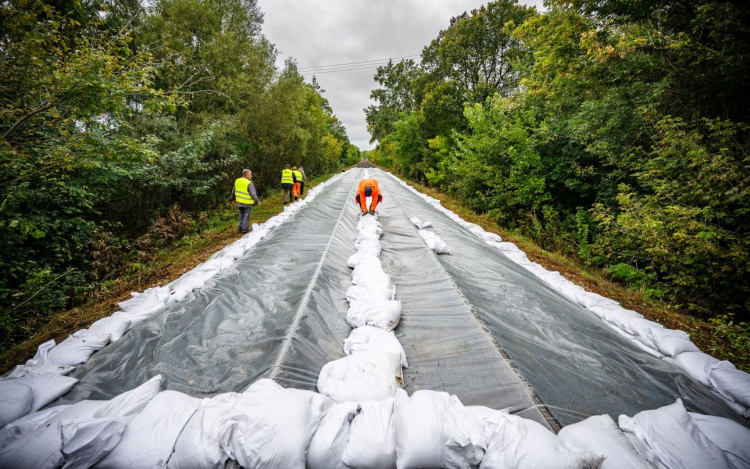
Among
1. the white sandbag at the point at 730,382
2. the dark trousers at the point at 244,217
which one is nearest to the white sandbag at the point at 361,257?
the dark trousers at the point at 244,217

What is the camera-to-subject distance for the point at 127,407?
142 centimetres

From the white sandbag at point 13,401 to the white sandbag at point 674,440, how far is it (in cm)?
354

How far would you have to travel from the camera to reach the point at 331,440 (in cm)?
129

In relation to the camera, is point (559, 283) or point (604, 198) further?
point (604, 198)

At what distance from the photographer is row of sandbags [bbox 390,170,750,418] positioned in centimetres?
178

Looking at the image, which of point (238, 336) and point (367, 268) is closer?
Answer: point (238, 336)

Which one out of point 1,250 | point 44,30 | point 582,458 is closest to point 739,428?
point 582,458

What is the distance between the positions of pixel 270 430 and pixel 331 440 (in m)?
0.33

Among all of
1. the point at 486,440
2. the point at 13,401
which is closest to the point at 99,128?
the point at 13,401

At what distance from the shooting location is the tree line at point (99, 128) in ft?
9.08

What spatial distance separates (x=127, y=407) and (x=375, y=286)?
2086mm

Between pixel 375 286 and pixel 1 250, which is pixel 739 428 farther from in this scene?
pixel 1 250

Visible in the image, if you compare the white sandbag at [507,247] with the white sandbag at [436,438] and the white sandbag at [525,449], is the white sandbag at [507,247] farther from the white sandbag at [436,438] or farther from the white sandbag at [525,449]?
the white sandbag at [436,438]

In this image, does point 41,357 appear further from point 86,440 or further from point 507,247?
point 507,247
